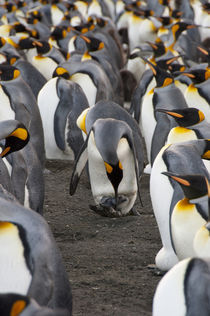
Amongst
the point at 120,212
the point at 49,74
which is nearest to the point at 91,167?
the point at 120,212

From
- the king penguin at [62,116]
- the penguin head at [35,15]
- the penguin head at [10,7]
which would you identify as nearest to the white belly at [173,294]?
the king penguin at [62,116]

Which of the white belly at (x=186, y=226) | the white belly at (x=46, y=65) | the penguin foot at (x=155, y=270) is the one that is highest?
the white belly at (x=186, y=226)

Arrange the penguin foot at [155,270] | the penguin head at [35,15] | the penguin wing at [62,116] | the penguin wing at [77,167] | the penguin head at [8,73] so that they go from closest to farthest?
the penguin foot at [155,270], the penguin wing at [77,167], the penguin head at [8,73], the penguin wing at [62,116], the penguin head at [35,15]

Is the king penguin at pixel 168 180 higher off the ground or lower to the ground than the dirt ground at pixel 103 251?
higher

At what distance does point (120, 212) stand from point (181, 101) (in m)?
1.50

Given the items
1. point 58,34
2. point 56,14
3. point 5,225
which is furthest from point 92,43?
point 5,225

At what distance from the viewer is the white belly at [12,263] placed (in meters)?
3.38

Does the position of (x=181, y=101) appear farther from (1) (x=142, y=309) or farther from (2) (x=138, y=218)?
(1) (x=142, y=309)

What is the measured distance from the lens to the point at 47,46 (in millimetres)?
9953

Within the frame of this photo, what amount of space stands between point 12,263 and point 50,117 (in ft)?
13.6

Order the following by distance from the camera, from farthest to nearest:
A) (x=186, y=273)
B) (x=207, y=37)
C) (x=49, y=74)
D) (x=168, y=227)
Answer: (x=207, y=37)
(x=49, y=74)
(x=168, y=227)
(x=186, y=273)

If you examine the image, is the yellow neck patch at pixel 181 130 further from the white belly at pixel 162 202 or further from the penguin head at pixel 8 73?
the penguin head at pixel 8 73

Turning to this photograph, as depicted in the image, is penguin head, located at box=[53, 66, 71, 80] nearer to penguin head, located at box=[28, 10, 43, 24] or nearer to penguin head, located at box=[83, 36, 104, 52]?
penguin head, located at box=[83, 36, 104, 52]

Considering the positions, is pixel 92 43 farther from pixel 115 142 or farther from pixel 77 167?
pixel 115 142
